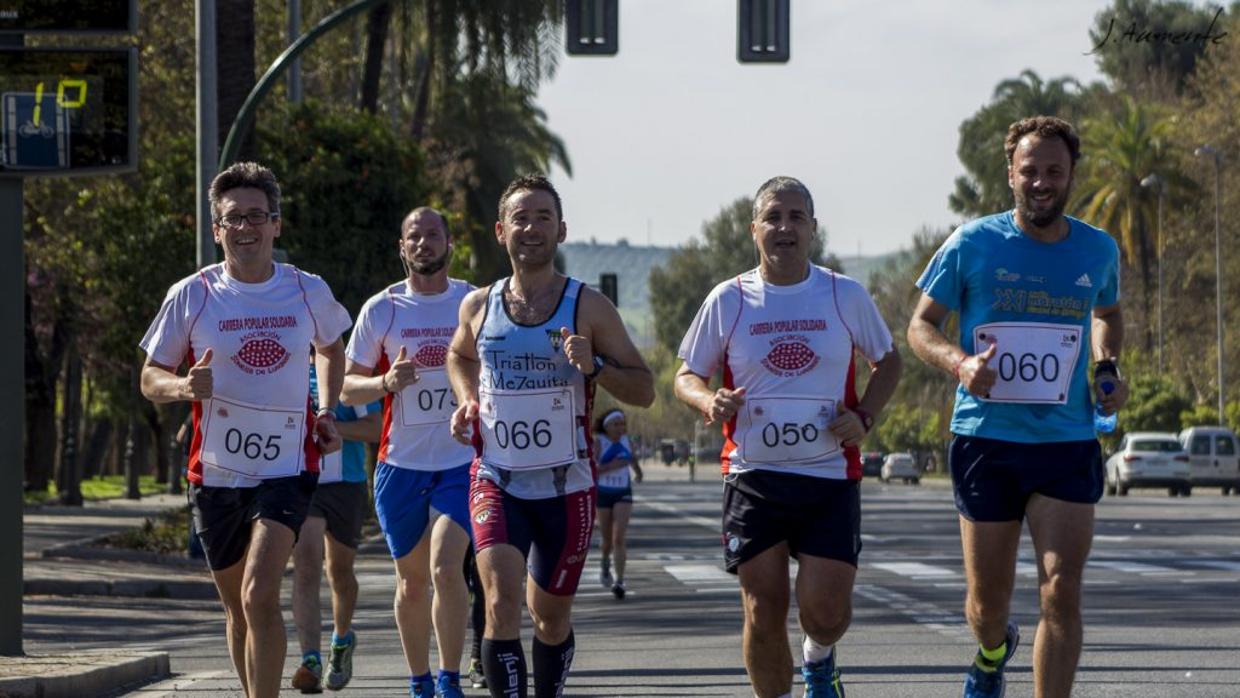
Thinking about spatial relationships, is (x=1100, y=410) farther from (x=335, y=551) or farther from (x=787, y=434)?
(x=335, y=551)

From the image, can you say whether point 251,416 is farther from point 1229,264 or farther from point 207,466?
point 1229,264

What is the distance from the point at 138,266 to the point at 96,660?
1776cm

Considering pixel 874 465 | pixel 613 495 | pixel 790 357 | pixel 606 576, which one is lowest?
pixel 874 465

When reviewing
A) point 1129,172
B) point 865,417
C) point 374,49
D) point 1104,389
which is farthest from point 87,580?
point 1129,172

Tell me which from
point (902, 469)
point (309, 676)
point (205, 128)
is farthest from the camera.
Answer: point (902, 469)

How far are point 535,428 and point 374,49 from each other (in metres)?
27.3

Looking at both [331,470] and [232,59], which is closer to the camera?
[331,470]

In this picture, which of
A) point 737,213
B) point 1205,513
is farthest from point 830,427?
point 737,213

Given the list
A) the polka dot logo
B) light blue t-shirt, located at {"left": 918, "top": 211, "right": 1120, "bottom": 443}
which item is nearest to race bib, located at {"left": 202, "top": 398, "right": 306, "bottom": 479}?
the polka dot logo

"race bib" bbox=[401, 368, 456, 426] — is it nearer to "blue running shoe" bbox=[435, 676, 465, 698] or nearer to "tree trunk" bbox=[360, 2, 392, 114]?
"blue running shoe" bbox=[435, 676, 465, 698]

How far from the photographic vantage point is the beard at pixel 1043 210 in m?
8.37

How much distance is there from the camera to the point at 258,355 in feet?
29.5

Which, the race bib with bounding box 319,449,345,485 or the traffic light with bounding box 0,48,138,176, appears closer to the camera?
the race bib with bounding box 319,449,345,485

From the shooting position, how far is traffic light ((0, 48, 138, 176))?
1314 cm
